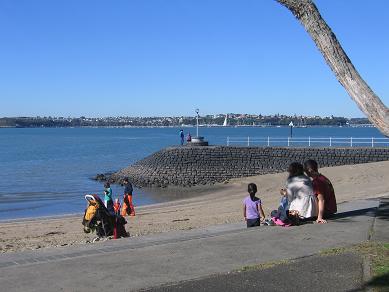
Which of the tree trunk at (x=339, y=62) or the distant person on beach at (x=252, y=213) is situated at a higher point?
the tree trunk at (x=339, y=62)

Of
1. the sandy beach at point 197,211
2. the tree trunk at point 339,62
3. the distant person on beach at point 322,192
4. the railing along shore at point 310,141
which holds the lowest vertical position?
the sandy beach at point 197,211

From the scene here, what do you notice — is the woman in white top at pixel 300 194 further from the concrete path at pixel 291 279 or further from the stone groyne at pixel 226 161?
the stone groyne at pixel 226 161

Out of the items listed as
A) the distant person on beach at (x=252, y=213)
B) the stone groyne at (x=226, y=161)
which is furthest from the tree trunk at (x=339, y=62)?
the stone groyne at (x=226, y=161)

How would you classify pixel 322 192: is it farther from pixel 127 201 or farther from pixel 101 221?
pixel 127 201

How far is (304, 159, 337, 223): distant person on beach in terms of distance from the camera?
1026cm

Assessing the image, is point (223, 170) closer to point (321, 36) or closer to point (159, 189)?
point (159, 189)

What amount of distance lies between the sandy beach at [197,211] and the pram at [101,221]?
0.99 metres

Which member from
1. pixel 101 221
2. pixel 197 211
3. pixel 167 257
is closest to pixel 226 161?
pixel 197 211

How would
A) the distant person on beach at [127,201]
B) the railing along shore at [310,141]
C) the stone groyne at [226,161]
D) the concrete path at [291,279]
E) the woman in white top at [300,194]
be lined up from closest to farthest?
the concrete path at [291,279] < the woman in white top at [300,194] < the distant person on beach at [127,201] < the stone groyne at [226,161] < the railing along shore at [310,141]

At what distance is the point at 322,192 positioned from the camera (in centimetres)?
1046

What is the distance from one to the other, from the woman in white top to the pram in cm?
340

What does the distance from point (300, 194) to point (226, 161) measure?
2917 centimetres

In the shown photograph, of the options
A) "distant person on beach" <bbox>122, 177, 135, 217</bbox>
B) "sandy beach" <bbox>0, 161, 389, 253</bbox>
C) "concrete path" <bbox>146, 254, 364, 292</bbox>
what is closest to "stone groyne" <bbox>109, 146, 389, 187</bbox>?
"sandy beach" <bbox>0, 161, 389, 253</bbox>

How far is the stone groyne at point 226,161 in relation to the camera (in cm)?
3744
